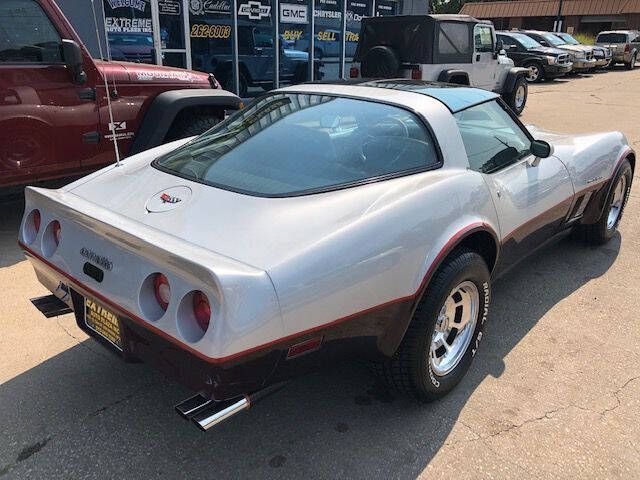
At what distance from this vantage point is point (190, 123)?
5383 millimetres

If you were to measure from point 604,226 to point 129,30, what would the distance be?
8.02 meters

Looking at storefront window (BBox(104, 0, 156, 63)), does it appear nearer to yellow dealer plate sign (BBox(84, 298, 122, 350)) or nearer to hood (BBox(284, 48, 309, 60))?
hood (BBox(284, 48, 309, 60))

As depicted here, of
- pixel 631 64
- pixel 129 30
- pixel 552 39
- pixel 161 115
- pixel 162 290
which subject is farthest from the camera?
pixel 631 64

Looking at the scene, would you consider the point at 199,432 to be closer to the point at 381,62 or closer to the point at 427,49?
the point at 381,62

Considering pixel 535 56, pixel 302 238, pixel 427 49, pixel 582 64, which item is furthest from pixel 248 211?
pixel 582 64

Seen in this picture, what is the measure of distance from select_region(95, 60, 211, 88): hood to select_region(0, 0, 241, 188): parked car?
1 cm

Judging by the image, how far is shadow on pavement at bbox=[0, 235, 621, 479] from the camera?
2.20 m

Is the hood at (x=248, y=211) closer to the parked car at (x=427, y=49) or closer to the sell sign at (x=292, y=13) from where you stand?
the parked car at (x=427, y=49)

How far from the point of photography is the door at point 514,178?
2947mm

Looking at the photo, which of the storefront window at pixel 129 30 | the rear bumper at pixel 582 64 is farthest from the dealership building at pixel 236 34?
the rear bumper at pixel 582 64

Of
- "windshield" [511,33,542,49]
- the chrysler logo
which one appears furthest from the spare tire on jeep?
"windshield" [511,33,542,49]

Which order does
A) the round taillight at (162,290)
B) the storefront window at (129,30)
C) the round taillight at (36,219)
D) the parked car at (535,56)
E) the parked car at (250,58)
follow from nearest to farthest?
the round taillight at (162,290), the round taillight at (36,219), the storefront window at (129,30), the parked car at (250,58), the parked car at (535,56)

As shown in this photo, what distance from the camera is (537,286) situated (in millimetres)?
3871

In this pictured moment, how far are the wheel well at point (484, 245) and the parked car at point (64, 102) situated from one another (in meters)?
2.89
